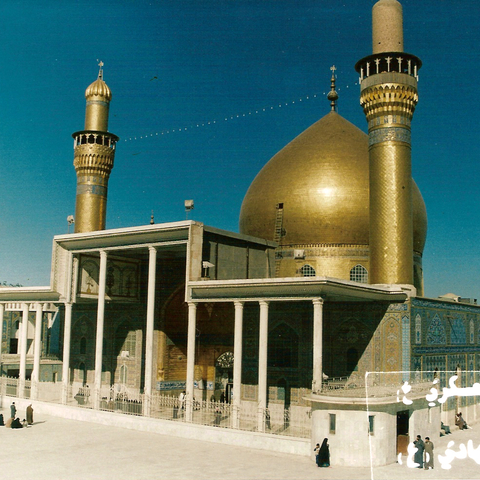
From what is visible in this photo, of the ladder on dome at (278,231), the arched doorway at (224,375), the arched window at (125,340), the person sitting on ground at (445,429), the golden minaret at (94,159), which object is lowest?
the person sitting on ground at (445,429)

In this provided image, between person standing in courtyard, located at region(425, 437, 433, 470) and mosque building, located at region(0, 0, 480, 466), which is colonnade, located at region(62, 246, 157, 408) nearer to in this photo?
mosque building, located at region(0, 0, 480, 466)

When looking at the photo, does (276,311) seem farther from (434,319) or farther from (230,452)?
(230,452)

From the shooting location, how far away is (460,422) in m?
23.0

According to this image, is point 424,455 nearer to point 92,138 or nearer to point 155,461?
point 155,461

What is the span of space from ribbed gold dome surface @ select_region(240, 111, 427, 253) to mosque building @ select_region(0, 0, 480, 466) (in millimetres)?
69

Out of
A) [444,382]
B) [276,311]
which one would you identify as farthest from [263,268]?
[444,382]

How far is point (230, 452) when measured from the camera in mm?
17359

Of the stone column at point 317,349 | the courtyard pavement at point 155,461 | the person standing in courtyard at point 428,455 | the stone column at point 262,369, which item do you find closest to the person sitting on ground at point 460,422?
the courtyard pavement at point 155,461

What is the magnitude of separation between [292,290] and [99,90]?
19499 mm

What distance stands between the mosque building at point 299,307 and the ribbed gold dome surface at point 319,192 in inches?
2.7

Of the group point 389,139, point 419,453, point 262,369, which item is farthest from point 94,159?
point 419,453

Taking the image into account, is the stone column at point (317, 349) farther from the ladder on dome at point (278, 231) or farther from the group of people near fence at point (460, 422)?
the ladder on dome at point (278, 231)

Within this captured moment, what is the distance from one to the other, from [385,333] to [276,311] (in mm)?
4457

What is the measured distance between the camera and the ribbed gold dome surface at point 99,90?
33.5 meters
